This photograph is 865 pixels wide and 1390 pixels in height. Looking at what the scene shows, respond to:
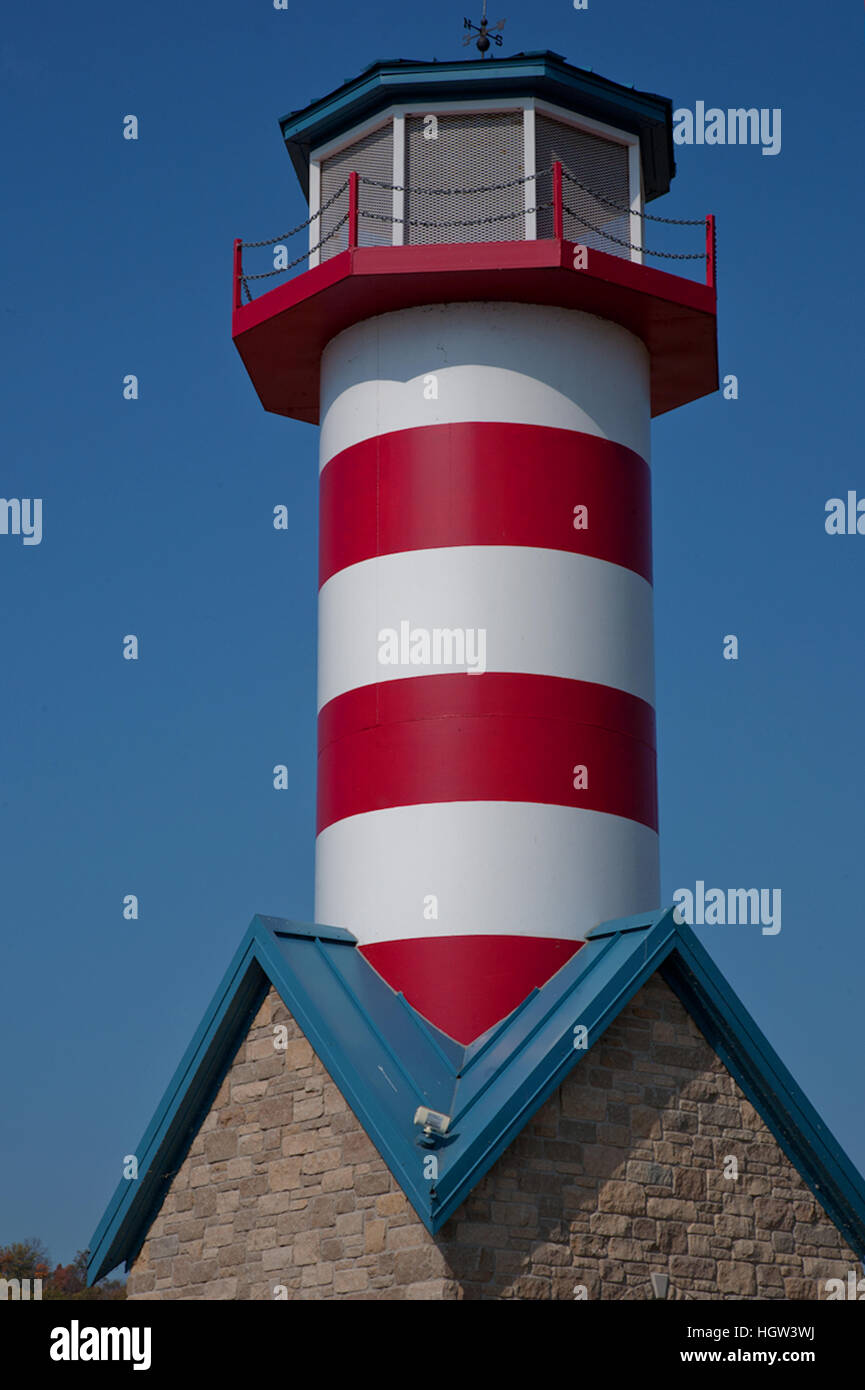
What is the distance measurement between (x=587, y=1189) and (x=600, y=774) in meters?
3.63

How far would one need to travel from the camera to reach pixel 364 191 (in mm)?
18453

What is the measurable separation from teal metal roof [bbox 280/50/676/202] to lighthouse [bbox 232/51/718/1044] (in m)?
0.03

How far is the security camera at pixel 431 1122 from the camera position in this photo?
572 inches

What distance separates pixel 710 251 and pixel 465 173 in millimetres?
2403

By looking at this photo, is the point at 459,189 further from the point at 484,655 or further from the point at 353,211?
the point at 484,655

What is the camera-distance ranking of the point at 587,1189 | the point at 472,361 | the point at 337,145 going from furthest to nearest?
1. the point at 337,145
2. the point at 472,361
3. the point at 587,1189

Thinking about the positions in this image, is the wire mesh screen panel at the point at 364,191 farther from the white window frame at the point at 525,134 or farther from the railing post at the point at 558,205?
the railing post at the point at 558,205

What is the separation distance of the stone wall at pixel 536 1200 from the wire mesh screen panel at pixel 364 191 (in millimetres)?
7023

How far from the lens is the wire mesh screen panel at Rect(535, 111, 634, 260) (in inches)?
713

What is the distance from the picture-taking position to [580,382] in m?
17.7

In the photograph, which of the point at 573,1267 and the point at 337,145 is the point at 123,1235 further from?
the point at 337,145

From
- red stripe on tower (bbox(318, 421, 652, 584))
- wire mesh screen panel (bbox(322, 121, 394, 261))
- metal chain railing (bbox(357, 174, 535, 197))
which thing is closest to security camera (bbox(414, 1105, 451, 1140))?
red stripe on tower (bbox(318, 421, 652, 584))
